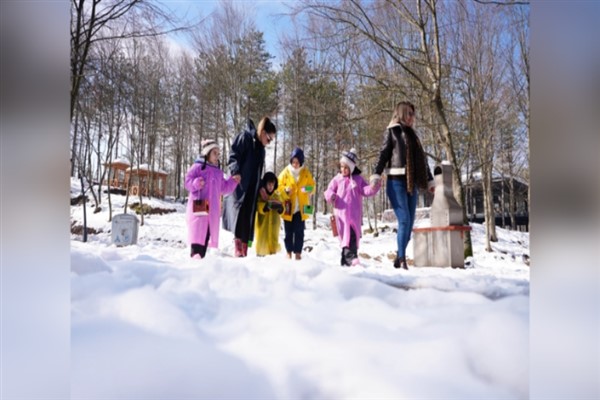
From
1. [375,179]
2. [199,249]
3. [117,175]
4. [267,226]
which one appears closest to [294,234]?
[267,226]

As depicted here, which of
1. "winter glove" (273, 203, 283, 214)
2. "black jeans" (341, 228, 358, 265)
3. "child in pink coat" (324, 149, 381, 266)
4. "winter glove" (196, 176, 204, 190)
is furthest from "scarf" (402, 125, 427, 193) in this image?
"winter glove" (196, 176, 204, 190)

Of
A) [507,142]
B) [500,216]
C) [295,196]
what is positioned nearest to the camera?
[507,142]

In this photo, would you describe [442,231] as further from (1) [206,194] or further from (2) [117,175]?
(2) [117,175]

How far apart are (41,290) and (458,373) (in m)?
0.63

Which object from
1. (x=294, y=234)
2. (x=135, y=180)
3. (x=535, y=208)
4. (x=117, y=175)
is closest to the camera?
(x=535, y=208)

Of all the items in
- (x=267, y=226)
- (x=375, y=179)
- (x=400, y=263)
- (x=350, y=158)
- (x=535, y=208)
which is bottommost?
(x=400, y=263)

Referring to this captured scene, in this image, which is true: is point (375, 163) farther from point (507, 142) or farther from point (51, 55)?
point (51, 55)

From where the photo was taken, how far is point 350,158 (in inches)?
65.9

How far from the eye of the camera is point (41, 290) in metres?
0.56

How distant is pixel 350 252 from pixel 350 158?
0.45 metres

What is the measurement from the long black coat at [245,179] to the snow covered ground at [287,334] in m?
0.87

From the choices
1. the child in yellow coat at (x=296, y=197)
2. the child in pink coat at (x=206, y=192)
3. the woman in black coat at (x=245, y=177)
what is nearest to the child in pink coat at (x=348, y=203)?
the child in yellow coat at (x=296, y=197)

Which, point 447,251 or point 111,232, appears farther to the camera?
point 447,251

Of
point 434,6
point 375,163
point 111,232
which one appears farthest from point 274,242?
point 434,6
